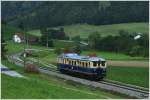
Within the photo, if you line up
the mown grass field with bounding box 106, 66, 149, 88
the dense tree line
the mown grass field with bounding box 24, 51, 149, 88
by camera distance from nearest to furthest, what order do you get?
1. the mown grass field with bounding box 106, 66, 149, 88
2. the mown grass field with bounding box 24, 51, 149, 88
3. the dense tree line

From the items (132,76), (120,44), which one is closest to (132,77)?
(132,76)

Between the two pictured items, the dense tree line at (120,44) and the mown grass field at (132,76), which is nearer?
the mown grass field at (132,76)

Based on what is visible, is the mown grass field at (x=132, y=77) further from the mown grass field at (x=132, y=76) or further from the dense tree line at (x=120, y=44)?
the dense tree line at (x=120, y=44)

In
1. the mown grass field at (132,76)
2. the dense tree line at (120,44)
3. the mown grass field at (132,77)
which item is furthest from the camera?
the dense tree line at (120,44)

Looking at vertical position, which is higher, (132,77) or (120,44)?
(120,44)

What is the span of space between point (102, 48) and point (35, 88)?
120 m

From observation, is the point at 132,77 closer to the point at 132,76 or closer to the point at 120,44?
the point at 132,76

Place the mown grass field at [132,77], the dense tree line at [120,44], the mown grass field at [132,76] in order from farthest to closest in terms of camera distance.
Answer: the dense tree line at [120,44], the mown grass field at [132,76], the mown grass field at [132,77]

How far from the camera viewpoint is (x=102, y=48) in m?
145

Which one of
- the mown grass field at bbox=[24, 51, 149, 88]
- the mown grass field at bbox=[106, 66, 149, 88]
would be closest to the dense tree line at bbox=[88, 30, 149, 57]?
the mown grass field at bbox=[24, 51, 149, 88]

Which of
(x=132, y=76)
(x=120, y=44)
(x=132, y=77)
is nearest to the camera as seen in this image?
(x=132, y=77)

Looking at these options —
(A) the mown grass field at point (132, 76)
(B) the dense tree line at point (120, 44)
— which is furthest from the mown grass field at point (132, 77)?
(B) the dense tree line at point (120, 44)

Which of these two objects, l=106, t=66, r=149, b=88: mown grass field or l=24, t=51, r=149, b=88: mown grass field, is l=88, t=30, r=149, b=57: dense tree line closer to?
l=24, t=51, r=149, b=88: mown grass field

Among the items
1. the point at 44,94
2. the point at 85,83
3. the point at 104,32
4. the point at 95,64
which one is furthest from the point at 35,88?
A: the point at 104,32
